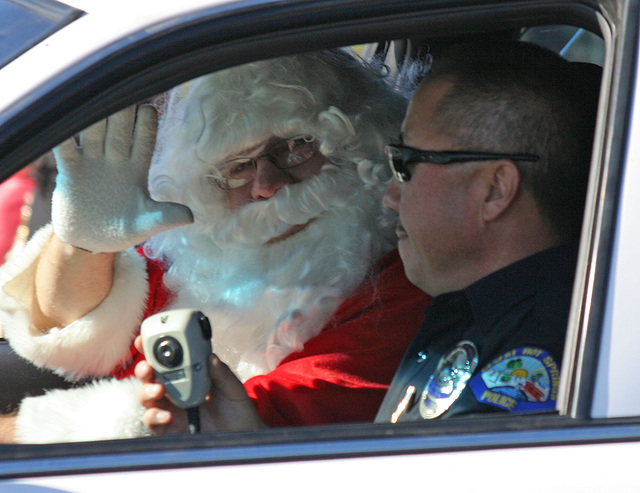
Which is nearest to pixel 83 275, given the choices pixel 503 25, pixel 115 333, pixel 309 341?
pixel 115 333

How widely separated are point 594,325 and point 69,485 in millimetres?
697

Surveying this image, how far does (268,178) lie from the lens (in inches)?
92.0

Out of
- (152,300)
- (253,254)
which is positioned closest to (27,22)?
(253,254)

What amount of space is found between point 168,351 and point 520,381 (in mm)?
682

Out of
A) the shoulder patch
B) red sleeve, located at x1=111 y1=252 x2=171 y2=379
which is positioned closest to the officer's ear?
the shoulder patch

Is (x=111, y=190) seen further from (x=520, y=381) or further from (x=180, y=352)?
(x=520, y=381)

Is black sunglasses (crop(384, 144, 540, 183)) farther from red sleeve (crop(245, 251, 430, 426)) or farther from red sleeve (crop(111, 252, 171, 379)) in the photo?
red sleeve (crop(111, 252, 171, 379))

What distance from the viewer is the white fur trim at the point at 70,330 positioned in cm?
236

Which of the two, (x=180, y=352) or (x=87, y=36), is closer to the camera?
(x=87, y=36)

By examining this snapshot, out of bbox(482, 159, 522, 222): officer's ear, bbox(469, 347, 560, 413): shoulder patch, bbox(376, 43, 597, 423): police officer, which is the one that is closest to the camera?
bbox(469, 347, 560, 413): shoulder patch

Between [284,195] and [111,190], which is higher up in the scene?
[284,195]

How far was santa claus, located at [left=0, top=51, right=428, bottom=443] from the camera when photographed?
2117 mm

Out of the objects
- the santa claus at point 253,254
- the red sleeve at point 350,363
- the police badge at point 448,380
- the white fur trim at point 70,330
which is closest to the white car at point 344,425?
the police badge at point 448,380

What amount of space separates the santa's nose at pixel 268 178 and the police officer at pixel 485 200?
1.93 feet
